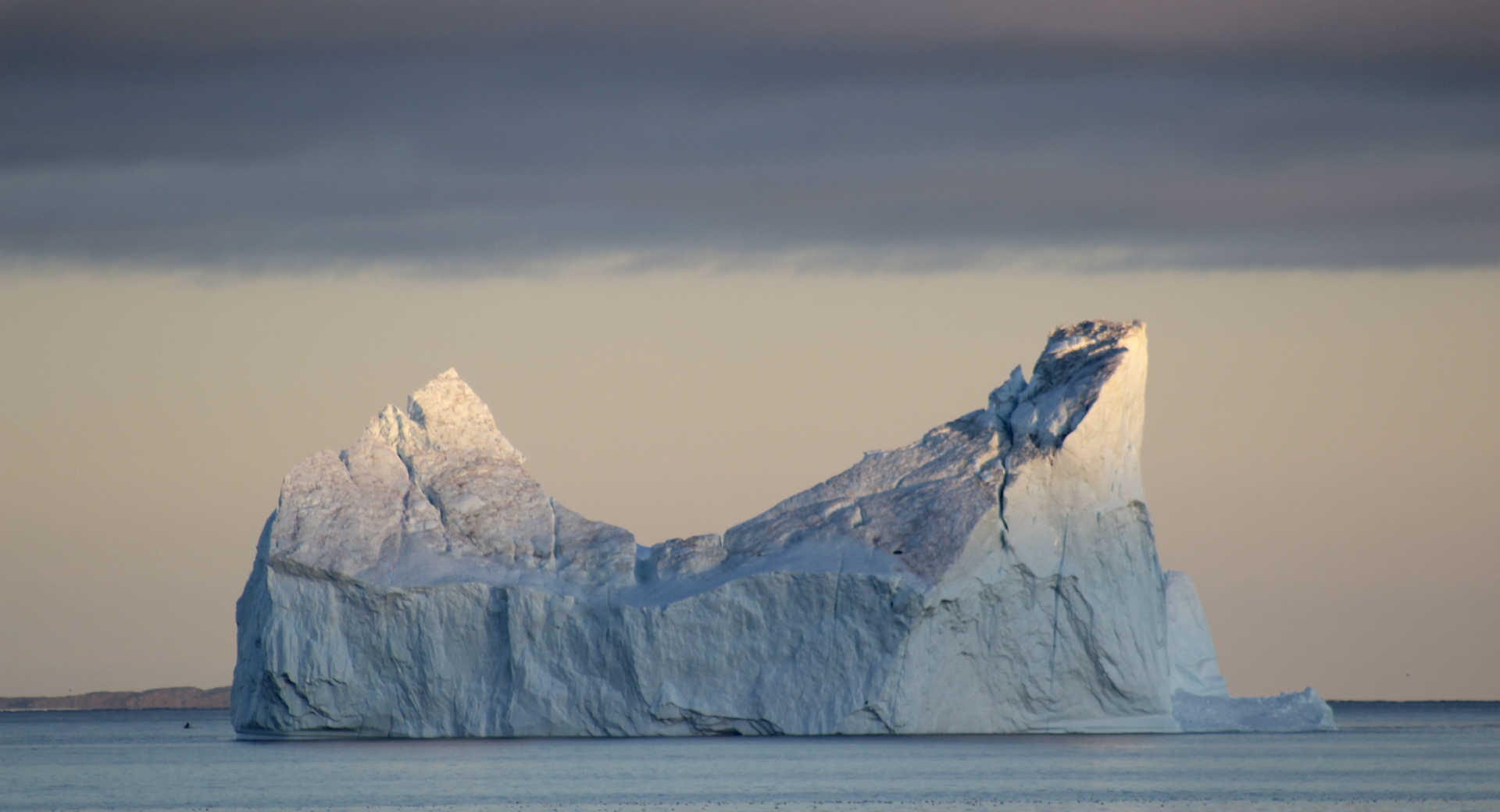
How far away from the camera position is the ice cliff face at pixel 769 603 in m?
38.7

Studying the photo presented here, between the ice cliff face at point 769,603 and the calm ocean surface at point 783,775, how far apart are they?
80cm

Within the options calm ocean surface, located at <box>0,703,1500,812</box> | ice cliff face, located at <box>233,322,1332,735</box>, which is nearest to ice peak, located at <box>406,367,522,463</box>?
ice cliff face, located at <box>233,322,1332,735</box>

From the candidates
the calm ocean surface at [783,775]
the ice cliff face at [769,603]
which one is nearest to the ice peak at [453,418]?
the ice cliff face at [769,603]

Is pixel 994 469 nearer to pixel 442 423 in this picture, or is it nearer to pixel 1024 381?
pixel 1024 381

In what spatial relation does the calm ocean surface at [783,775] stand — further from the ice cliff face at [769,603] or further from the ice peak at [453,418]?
the ice peak at [453,418]

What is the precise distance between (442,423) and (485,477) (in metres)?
1.67

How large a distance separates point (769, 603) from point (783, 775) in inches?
219

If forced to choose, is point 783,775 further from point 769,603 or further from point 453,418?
point 453,418

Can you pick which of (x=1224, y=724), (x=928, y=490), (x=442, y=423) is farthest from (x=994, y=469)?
(x=442, y=423)

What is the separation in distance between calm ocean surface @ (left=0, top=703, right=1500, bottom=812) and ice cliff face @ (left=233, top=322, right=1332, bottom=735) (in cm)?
80

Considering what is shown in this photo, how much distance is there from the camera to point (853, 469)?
41.7 m

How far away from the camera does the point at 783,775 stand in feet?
111

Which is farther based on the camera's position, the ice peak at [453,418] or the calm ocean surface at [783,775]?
the ice peak at [453,418]

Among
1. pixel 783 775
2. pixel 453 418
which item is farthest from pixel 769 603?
pixel 453 418
